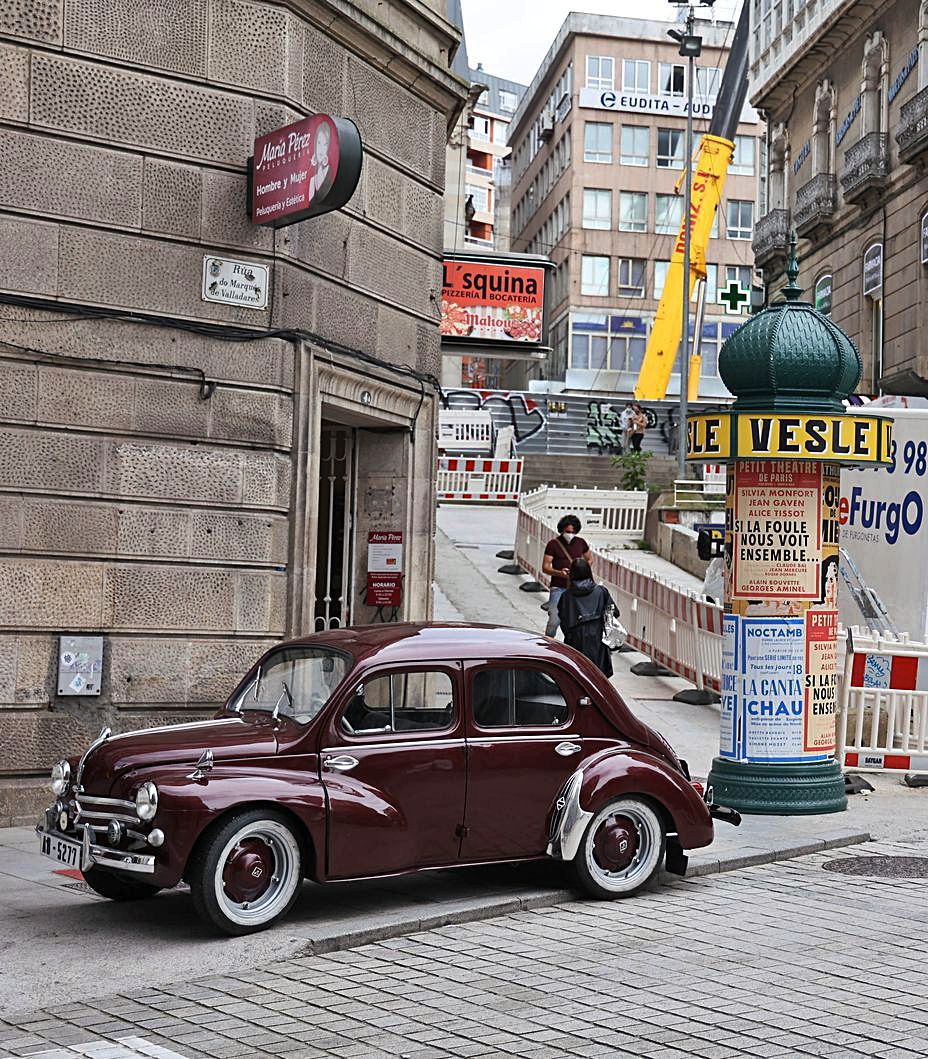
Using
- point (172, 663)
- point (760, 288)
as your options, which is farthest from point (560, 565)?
point (760, 288)

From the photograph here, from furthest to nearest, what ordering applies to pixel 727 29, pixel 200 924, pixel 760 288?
pixel 727 29 < pixel 760 288 < pixel 200 924

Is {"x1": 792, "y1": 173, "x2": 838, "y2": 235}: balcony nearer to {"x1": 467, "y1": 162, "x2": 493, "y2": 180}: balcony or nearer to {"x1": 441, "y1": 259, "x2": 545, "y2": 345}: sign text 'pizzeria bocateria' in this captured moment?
{"x1": 441, "y1": 259, "x2": 545, "y2": 345}: sign text 'pizzeria bocateria'

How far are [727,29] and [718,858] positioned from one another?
69471mm

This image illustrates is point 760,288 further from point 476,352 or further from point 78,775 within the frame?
point 78,775

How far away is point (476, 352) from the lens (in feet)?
55.0

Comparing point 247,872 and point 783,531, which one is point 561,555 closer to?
point 783,531

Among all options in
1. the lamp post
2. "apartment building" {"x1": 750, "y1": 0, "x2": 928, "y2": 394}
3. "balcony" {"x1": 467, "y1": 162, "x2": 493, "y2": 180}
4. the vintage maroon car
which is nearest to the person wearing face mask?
the vintage maroon car

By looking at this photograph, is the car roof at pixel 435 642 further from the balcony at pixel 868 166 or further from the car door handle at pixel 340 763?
the balcony at pixel 868 166

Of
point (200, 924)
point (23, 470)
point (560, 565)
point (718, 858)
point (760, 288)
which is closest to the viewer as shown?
point (200, 924)

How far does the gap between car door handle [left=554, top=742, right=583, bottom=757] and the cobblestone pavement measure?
0.84 meters

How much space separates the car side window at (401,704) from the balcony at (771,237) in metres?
40.0

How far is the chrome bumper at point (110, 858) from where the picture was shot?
6.97 meters

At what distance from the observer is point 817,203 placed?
42.5 m

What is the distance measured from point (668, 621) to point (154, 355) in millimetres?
8649
